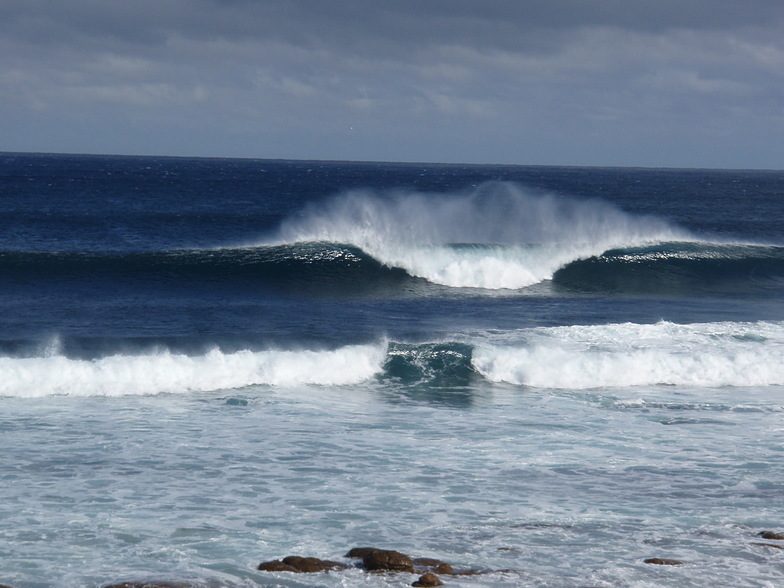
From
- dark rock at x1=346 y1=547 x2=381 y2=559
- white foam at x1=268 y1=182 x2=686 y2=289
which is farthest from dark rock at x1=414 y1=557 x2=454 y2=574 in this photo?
white foam at x1=268 y1=182 x2=686 y2=289

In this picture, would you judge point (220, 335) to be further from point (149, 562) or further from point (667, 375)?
point (149, 562)

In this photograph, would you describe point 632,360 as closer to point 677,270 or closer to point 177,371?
point 177,371

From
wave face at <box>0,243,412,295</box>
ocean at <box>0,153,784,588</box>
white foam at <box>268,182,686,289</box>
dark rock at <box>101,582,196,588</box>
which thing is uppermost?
white foam at <box>268,182,686,289</box>

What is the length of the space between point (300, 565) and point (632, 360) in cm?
1057

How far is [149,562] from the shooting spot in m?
7.71

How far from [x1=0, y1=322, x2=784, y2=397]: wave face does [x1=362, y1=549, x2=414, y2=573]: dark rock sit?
7.82 metres

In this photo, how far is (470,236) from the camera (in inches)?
1335

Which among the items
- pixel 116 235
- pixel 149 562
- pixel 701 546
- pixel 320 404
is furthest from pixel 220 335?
pixel 116 235

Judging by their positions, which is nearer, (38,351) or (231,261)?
(38,351)

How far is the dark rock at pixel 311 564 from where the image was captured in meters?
7.61

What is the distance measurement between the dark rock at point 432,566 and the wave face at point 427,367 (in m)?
7.80

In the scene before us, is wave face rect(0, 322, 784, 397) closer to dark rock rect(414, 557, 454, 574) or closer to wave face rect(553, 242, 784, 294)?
dark rock rect(414, 557, 454, 574)

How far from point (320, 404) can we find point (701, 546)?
7337mm

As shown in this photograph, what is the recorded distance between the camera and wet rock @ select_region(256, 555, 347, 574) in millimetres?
7605
